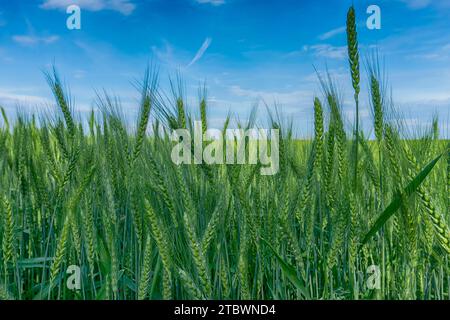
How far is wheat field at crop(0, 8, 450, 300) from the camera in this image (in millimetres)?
1243

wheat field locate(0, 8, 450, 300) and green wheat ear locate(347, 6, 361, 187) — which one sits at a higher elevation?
green wheat ear locate(347, 6, 361, 187)

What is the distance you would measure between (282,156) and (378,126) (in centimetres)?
33

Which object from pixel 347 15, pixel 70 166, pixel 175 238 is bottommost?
pixel 175 238

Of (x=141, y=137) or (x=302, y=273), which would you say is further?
(x=141, y=137)

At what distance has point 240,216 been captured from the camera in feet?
4.55

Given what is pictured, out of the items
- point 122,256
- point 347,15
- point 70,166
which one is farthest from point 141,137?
point 347,15

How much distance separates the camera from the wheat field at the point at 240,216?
4.08 feet

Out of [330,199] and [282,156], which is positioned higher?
[282,156]

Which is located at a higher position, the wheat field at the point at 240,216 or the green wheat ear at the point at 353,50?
the green wheat ear at the point at 353,50

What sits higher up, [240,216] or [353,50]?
[353,50]

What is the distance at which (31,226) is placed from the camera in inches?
74.0
